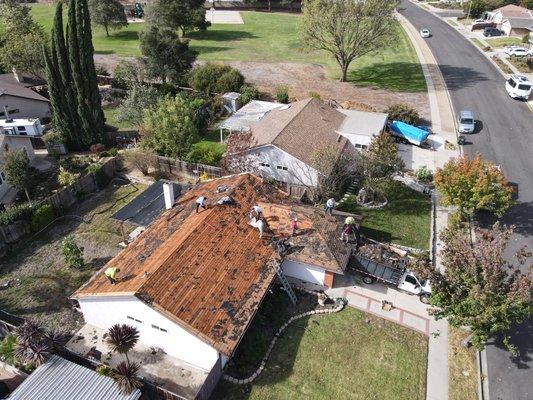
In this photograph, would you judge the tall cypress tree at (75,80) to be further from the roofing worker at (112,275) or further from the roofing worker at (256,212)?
the roofing worker at (112,275)

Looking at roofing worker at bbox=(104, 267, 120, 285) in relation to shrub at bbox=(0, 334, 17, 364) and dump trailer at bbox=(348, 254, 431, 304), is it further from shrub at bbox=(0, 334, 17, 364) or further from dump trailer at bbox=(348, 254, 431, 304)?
dump trailer at bbox=(348, 254, 431, 304)

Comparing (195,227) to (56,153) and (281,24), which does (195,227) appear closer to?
(56,153)

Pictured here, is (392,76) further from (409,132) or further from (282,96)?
(409,132)

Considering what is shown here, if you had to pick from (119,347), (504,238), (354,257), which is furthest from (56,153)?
(504,238)

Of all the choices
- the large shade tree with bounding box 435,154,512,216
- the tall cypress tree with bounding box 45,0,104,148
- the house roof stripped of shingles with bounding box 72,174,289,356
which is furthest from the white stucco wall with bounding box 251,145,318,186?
the tall cypress tree with bounding box 45,0,104,148

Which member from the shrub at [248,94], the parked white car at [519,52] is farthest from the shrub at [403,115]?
the parked white car at [519,52]
